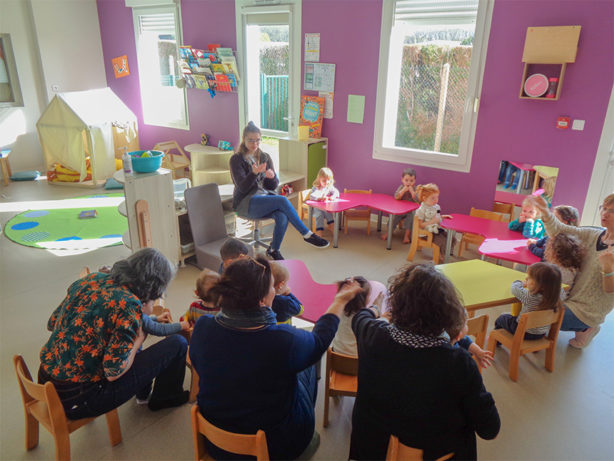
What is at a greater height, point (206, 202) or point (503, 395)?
point (206, 202)

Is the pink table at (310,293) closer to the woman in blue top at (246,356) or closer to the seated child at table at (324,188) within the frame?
the woman in blue top at (246,356)

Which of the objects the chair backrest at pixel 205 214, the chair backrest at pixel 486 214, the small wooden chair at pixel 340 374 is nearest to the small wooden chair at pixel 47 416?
the small wooden chair at pixel 340 374

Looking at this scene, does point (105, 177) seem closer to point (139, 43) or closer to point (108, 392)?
point (139, 43)

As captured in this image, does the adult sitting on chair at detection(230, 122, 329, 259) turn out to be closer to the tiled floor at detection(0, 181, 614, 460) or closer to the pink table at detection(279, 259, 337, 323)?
the tiled floor at detection(0, 181, 614, 460)

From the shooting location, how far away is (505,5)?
4.33 m

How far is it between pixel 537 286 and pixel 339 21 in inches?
160

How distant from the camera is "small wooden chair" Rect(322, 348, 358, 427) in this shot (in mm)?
2236

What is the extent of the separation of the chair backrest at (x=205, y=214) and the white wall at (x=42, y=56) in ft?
17.3

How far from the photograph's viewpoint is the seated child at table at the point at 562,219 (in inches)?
135

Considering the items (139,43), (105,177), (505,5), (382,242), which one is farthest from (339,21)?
(105,177)

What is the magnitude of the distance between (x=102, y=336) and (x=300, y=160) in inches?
163

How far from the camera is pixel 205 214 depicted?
4324 millimetres

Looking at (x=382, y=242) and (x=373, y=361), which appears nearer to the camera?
(x=373, y=361)

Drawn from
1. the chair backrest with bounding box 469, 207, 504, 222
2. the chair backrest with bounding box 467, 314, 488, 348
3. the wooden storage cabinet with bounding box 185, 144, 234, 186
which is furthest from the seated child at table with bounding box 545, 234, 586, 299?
the wooden storage cabinet with bounding box 185, 144, 234, 186
